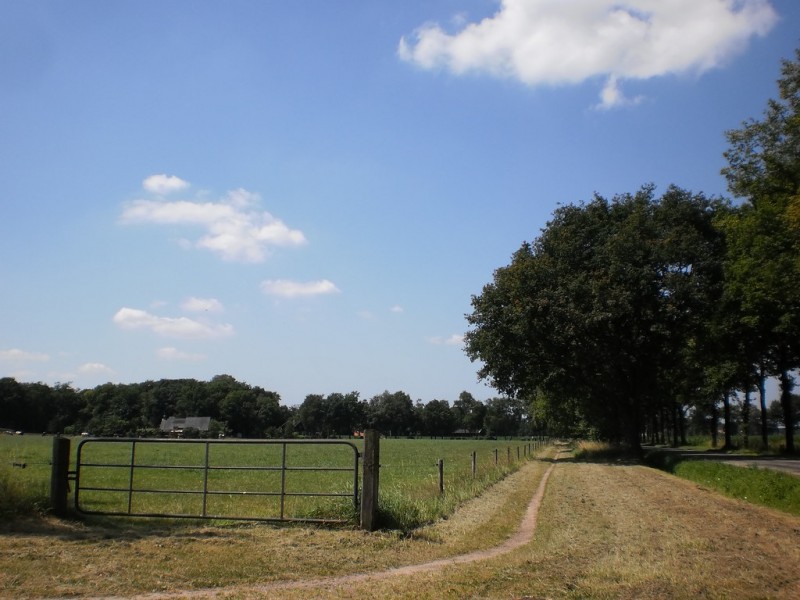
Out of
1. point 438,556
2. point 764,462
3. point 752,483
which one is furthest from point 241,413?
point 438,556

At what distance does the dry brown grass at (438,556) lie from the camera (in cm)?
757

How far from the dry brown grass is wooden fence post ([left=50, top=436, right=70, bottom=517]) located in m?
0.74

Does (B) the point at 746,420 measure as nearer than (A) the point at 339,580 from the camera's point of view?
No

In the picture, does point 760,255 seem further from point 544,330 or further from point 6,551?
point 6,551

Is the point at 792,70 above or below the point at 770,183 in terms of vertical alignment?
above

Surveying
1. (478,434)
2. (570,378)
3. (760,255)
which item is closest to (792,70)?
(760,255)

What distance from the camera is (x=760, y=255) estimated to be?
32.7 meters

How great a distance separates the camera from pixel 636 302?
37.3 meters

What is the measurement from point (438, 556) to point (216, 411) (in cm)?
11966

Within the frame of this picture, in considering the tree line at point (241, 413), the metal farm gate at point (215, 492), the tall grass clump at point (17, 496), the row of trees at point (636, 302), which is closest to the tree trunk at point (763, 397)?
the row of trees at point (636, 302)

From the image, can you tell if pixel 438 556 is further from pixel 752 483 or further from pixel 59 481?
pixel 752 483

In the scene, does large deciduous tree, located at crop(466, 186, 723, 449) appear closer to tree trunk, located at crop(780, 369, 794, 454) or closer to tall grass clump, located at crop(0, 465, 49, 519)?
tree trunk, located at crop(780, 369, 794, 454)

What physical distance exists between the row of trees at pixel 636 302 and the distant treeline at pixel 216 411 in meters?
34.5

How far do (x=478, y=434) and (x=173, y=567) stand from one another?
188 m
